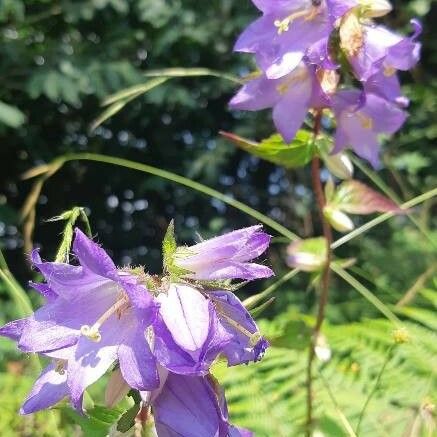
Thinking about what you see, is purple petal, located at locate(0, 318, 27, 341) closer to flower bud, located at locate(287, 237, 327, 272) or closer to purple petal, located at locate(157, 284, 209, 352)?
purple petal, located at locate(157, 284, 209, 352)

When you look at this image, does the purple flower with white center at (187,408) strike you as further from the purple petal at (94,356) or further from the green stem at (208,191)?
the green stem at (208,191)

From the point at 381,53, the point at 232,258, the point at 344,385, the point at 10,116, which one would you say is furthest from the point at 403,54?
the point at 10,116

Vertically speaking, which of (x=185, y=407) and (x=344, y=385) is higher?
(x=185, y=407)

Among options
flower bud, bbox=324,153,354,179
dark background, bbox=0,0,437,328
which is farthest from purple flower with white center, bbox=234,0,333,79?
dark background, bbox=0,0,437,328

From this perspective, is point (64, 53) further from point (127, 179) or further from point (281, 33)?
point (281, 33)

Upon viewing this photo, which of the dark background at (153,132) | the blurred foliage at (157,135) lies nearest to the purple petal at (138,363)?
the blurred foliage at (157,135)

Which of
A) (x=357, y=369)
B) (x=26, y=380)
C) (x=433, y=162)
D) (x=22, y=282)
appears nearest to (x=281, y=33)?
(x=357, y=369)

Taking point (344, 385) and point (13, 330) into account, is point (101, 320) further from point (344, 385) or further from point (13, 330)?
point (344, 385)
